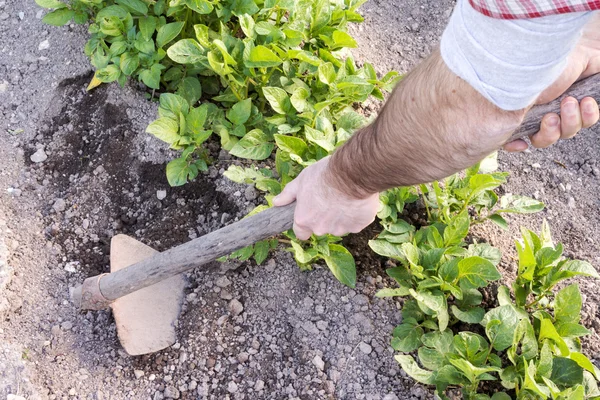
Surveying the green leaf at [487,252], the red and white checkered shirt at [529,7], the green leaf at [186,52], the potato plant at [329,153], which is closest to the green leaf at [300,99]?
the potato plant at [329,153]

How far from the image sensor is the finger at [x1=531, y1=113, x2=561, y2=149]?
4.67 ft

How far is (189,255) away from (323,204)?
0.52 metres

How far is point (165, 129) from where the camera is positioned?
2223 millimetres

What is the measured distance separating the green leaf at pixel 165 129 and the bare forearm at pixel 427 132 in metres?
0.91

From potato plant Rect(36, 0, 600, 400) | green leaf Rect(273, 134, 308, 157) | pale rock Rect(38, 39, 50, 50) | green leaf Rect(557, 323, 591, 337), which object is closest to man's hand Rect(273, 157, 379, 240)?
potato plant Rect(36, 0, 600, 400)

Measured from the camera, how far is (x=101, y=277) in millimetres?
2160

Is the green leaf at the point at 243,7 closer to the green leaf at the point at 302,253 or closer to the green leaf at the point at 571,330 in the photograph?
the green leaf at the point at 302,253

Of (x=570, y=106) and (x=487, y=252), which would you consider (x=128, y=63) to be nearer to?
(x=487, y=252)

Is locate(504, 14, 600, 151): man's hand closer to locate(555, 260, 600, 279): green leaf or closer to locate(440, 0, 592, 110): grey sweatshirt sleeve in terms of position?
locate(440, 0, 592, 110): grey sweatshirt sleeve

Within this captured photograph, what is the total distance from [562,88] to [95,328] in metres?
1.76

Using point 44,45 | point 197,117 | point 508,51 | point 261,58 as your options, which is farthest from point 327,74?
point 44,45

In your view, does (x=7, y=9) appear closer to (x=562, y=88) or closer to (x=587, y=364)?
(x=562, y=88)

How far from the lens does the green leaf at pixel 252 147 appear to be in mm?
2256

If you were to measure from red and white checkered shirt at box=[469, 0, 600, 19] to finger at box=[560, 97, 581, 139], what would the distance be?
19.3 inches
